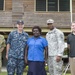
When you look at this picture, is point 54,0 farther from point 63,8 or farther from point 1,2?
point 1,2

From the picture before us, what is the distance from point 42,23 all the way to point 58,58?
12.4 meters

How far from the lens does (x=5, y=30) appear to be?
20.4 meters

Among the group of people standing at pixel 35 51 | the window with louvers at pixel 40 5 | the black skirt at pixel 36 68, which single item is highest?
the window with louvers at pixel 40 5

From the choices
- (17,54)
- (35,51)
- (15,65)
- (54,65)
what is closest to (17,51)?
(17,54)

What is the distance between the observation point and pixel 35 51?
8.18 metres

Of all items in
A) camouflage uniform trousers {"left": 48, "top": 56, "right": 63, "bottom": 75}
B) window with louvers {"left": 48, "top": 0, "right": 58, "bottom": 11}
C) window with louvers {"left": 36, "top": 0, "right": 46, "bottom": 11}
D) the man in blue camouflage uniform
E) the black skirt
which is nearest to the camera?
the black skirt

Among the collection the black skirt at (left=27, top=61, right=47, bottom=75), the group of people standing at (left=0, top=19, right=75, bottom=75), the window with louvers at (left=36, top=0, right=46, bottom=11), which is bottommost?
the black skirt at (left=27, top=61, right=47, bottom=75)

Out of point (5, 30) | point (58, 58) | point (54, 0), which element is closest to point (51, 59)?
point (58, 58)

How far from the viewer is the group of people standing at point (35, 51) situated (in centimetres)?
820

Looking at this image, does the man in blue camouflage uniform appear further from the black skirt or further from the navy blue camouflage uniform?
the black skirt

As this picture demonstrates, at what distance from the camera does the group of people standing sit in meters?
8.20

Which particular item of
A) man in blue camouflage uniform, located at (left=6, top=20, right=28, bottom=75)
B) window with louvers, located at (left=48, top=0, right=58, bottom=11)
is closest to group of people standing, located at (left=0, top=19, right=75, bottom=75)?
man in blue camouflage uniform, located at (left=6, top=20, right=28, bottom=75)

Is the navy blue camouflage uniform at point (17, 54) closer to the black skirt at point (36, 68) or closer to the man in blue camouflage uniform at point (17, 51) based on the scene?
the man in blue camouflage uniform at point (17, 51)

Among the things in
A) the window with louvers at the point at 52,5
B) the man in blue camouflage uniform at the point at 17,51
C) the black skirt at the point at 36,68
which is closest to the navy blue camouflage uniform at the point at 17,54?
the man in blue camouflage uniform at the point at 17,51
